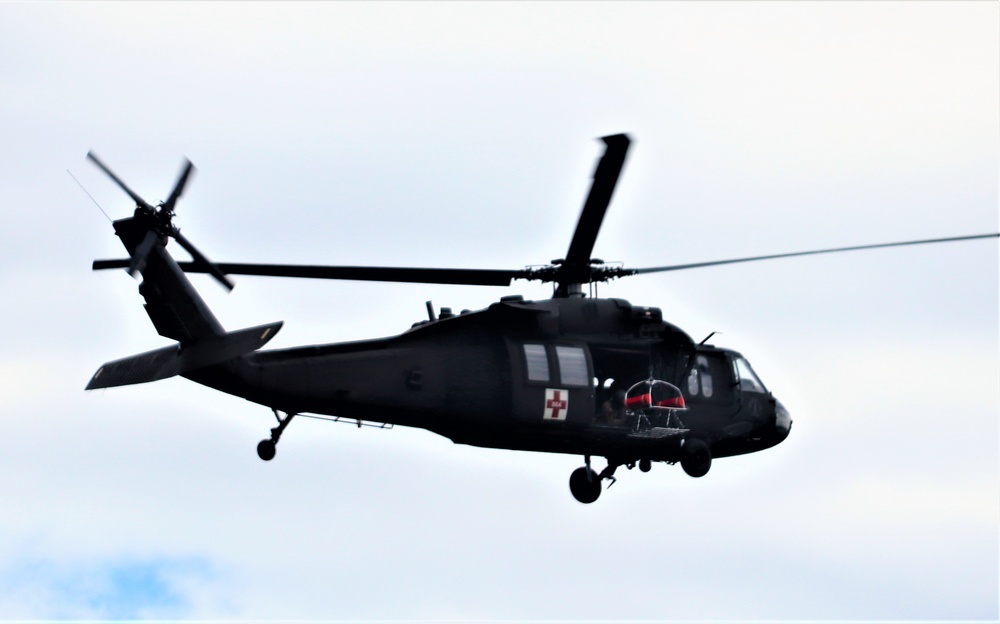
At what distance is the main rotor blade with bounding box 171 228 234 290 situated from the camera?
26.3 meters

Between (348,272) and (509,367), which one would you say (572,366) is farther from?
(348,272)

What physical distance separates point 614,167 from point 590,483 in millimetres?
8257

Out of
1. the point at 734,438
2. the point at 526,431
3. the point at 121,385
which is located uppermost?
the point at 734,438

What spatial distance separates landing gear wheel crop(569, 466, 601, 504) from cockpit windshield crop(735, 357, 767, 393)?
4.04 meters

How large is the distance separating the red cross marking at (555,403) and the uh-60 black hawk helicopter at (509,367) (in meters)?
0.03

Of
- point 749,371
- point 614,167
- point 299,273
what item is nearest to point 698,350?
point 749,371

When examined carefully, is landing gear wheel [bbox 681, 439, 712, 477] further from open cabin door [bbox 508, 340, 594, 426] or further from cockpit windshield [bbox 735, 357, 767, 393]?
open cabin door [bbox 508, 340, 594, 426]

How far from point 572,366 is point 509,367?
4.91 feet

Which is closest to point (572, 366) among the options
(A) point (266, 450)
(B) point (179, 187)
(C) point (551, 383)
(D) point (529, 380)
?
(C) point (551, 383)

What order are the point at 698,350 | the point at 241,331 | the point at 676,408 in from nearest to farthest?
the point at 241,331 < the point at 676,408 < the point at 698,350

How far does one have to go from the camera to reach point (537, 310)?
97.8 feet

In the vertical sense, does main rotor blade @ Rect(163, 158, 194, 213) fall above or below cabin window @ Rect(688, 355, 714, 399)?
below

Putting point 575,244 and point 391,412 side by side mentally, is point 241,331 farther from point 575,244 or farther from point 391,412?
point 575,244

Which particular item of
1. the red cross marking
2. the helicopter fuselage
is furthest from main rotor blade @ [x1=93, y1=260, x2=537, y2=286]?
the red cross marking
